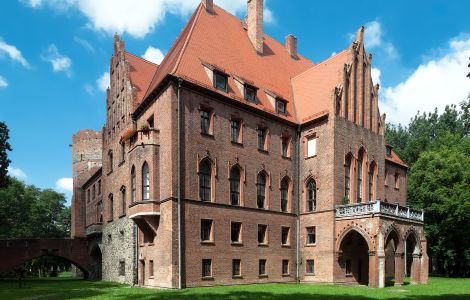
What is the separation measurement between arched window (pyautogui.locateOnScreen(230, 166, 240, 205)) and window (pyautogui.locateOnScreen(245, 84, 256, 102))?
16.4 feet

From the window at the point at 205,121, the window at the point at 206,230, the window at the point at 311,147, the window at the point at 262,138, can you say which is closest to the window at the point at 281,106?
the window at the point at 262,138

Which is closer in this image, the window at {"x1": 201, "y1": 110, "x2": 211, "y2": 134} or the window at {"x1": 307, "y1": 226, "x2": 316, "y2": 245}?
the window at {"x1": 201, "y1": 110, "x2": 211, "y2": 134}

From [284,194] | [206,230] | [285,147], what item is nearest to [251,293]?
[206,230]

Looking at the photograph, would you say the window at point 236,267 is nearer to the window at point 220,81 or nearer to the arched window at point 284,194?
the arched window at point 284,194

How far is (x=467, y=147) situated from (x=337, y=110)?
23.6 metres

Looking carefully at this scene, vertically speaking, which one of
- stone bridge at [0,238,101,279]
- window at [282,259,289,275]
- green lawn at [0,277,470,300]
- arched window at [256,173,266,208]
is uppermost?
arched window at [256,173,266,208]

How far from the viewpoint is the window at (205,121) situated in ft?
84.4

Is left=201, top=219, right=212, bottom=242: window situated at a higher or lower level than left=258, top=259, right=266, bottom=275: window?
higher

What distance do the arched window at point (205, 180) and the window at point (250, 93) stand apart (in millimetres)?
5902

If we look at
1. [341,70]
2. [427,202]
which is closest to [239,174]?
[341,70]

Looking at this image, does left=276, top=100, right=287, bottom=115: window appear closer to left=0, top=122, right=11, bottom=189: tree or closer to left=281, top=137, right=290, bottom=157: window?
left=281, top=137, right=290, bottom=157: window

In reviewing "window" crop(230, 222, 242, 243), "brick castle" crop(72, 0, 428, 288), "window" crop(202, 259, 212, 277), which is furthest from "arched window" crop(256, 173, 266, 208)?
"window" crop(202, 259, 212, 277)

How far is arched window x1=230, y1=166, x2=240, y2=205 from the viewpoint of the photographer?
26.9 meters

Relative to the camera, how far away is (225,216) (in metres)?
25.8
